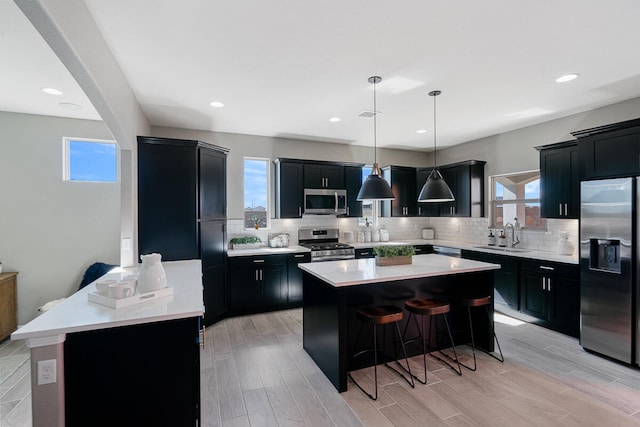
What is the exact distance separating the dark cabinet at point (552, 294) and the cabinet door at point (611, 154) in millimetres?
1144

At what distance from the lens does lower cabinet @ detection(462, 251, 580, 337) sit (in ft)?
12.0

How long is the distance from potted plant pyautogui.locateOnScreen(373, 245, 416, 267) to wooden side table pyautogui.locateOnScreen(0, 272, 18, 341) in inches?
174

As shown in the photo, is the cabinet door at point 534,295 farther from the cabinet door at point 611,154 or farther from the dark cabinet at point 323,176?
the dark cabinet at point 323,176

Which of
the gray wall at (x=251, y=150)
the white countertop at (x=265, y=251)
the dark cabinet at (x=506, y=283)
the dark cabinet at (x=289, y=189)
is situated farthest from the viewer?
the dark cabinet at (x=289, y=189)

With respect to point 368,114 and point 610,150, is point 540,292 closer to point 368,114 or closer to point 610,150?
point 610,150

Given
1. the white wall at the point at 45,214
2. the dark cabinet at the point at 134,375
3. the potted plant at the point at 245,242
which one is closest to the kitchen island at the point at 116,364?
the dark cabinet at the point at 134,375

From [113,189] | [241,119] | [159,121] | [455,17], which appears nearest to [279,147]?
[241,119]

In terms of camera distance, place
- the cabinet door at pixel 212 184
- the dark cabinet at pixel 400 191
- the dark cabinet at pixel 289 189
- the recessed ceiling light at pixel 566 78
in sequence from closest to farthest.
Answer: the recessed ceiling light at pixel 566 78 → the cabinet door at pixel 212 184 → the dark cabinet at pixel 289 189 → the dark cabinet at pixel 400 191

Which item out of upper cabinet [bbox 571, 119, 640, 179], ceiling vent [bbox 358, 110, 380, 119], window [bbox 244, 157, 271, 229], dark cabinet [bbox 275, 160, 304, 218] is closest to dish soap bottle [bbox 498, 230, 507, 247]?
upper cabinet [bbox 571, 119, 640, 179]

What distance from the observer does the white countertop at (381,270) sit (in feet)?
8.76

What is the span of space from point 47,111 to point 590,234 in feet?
21.6

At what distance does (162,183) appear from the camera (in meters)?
3.70

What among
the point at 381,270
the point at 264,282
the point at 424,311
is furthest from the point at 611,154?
the point at 264,282

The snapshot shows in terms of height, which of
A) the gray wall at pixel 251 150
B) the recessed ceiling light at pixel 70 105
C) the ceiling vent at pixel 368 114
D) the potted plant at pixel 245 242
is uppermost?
the ceiling vent at pixel 368 114
